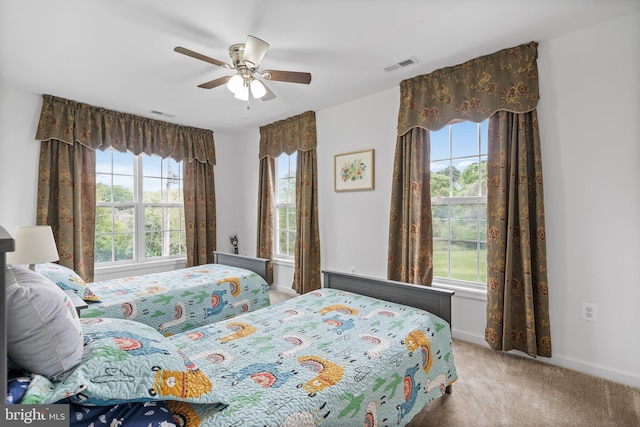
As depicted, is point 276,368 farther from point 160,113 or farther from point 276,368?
point 160,113

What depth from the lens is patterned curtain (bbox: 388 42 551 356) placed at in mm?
2438

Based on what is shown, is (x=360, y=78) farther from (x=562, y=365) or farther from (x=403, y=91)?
(x=562, y=365)

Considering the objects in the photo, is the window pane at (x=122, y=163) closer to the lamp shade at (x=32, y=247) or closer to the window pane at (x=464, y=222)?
the lamp shade at (x=32, y=247)

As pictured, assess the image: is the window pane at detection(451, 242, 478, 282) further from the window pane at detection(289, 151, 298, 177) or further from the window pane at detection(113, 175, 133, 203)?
the window pane at detection(113, 175, 133, 203)

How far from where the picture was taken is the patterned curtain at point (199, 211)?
4.66 metres

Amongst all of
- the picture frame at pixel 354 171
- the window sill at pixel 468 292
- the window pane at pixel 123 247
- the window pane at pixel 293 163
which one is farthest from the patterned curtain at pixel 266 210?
the window sill at pixel 468 292

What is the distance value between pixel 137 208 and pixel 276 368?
3.82 meters

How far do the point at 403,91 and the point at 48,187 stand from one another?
3897 mm

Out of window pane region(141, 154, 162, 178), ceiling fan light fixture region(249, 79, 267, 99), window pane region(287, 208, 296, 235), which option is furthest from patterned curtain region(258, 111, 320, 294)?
window pane region(141, 154, 162, 178)

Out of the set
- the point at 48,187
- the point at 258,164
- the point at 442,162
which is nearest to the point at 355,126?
the point at 442,162

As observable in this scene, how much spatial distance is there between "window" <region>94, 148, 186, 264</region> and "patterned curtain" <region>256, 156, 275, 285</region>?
117cm

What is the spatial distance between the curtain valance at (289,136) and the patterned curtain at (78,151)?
1.48 meters

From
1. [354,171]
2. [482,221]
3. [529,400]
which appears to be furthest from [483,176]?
[529,400]

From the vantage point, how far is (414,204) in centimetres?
309
